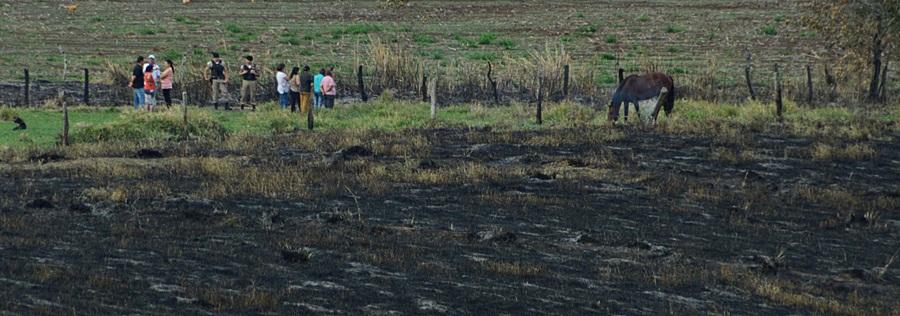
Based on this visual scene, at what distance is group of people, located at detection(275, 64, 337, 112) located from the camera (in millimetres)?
36875

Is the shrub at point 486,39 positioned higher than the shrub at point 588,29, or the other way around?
the shrub at point 588,29

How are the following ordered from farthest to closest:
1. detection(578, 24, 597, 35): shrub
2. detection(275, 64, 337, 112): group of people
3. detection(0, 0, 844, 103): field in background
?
detection(578, 24, 597, 35): shrub
detection(0, 0, 844, 103): field in background
detection(275, 64, 337, 112): group of people

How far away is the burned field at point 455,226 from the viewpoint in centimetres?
1612

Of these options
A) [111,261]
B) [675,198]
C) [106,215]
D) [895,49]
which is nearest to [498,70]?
[895,49]

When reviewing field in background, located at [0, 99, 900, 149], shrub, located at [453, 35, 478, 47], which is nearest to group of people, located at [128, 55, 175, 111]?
field in background, located at [0, 99, 900, 149]

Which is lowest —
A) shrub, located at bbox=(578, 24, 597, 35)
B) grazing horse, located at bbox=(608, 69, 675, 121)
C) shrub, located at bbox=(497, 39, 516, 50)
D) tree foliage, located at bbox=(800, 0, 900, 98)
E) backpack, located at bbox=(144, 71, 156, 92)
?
shrub, located at bbox=(497, 39, 516, 50)

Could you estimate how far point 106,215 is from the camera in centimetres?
2081

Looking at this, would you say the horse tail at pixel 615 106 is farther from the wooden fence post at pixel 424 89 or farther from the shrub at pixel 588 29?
the shrub at pixel 588 29

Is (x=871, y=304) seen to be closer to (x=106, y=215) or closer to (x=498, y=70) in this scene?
(x=106, y=215)

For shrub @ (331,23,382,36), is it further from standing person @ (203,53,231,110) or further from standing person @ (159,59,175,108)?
standing person @ (159,59,175,108)

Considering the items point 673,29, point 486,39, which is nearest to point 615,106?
point 486,39

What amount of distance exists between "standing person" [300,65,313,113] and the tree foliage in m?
12.2

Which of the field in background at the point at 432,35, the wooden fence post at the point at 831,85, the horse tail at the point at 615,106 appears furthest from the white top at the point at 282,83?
the wooden fence post at the point at 831,85

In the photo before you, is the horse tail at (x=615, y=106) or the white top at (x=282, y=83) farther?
the white top at (x=282, y=83)
